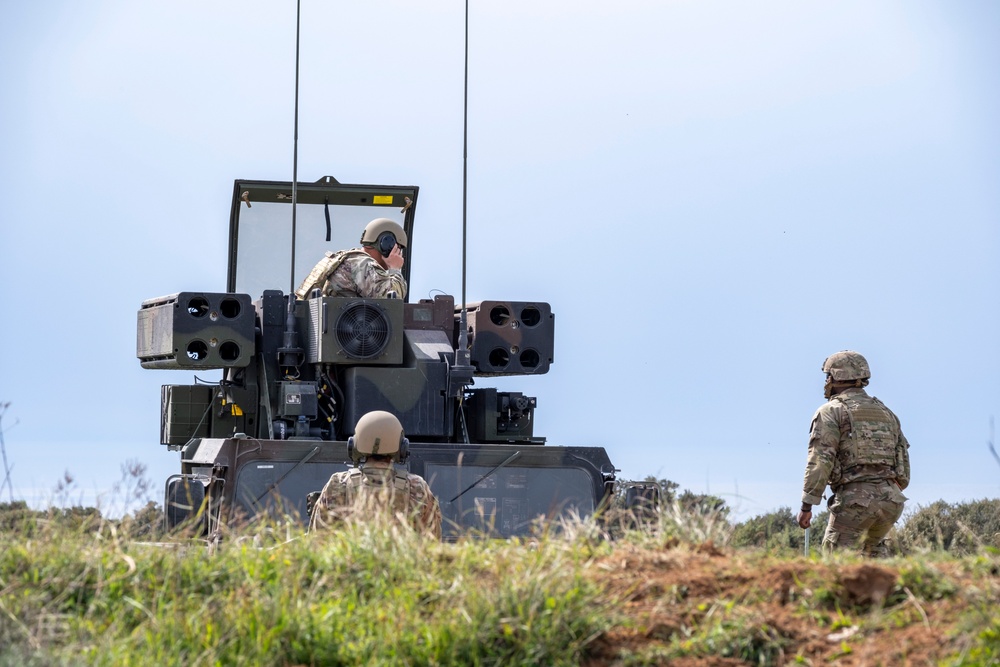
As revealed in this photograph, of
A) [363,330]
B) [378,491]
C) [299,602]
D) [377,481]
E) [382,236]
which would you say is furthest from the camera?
[382,236]

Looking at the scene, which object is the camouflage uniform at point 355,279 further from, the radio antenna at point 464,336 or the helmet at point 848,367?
the helmet at point 848,367

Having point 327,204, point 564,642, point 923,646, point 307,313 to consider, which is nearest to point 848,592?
point 923,646

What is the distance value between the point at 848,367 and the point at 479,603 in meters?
5.12

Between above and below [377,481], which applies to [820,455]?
above

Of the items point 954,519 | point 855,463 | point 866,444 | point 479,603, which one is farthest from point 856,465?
point 954,519

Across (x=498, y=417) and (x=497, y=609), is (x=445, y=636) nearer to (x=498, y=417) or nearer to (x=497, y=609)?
(x=497, y=609)

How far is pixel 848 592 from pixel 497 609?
1231mm

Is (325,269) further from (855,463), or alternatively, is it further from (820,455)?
(855,463)

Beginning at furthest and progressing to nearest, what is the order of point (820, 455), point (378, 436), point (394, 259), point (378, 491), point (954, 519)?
point (954, 519)
point (394, 259)
point (820, 455)
point (378, 436)
point (378, 491)

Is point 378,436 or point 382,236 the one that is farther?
point 382,236

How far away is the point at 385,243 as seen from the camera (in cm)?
968

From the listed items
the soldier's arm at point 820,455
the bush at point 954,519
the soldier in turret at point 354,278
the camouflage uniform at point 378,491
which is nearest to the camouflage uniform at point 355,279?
the soldier in turret at point 354,278

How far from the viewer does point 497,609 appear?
4.74 m

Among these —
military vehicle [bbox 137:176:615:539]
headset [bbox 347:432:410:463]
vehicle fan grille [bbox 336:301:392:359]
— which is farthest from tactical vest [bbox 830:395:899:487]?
headset [bbox 347:432:410:463]
